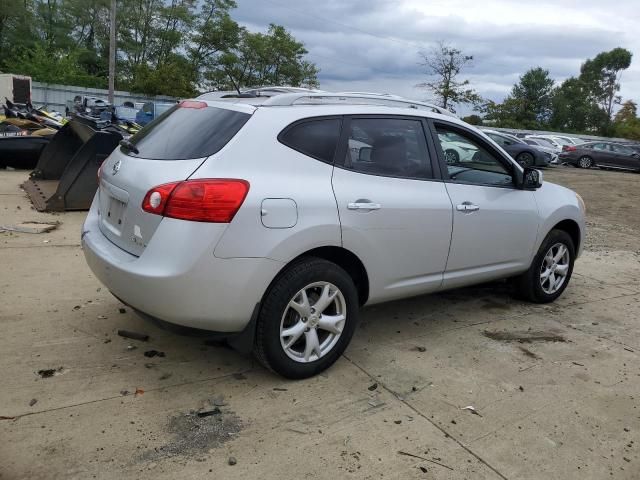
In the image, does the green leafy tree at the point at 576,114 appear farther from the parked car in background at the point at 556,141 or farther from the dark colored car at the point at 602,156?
the dark colored car at the point at 602,156

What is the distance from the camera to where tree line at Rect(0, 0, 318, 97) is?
128ft

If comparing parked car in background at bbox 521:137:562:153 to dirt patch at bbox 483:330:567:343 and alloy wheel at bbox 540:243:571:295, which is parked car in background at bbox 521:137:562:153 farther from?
dirt patch at bbox 483:330:567:343

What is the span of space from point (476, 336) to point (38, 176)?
26.9 ft

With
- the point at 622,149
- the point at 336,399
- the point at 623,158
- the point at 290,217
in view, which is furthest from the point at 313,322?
the point at 622,149

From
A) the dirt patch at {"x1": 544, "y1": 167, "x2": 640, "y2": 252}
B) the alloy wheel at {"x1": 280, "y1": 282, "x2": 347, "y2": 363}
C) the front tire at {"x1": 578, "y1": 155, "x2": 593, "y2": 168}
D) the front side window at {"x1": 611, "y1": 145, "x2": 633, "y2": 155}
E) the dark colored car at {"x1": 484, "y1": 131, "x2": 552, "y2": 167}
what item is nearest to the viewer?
the alloy wheel at {"x1": 280, "y1": 282, "x2": 347, "y2": 363}

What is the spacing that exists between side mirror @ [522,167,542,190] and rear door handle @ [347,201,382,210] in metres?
1.76

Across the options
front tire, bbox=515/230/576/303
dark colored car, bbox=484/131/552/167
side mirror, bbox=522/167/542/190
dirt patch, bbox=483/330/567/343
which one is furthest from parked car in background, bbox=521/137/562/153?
dirt patch, bbox=483/330/567/343

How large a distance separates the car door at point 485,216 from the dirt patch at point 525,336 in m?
0.46

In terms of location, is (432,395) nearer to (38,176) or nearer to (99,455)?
(99,455)

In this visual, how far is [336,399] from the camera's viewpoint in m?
3.36

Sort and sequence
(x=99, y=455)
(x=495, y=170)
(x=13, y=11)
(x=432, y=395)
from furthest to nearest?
(x=13, y=11) → (x=495, y=170) → (x=432, y=395) → (x=99, y=455)

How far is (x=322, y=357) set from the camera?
11.7 feet

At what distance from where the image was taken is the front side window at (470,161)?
4340mm

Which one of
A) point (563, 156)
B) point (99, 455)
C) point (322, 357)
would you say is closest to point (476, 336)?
point (322, 357)
